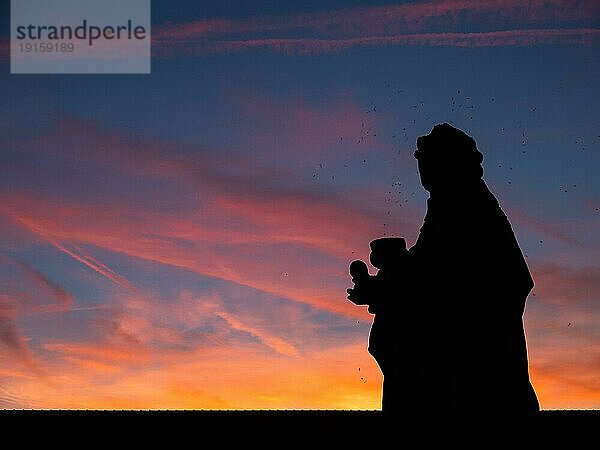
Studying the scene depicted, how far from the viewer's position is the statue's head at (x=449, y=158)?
10562mm

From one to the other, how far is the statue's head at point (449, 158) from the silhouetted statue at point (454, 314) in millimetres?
11

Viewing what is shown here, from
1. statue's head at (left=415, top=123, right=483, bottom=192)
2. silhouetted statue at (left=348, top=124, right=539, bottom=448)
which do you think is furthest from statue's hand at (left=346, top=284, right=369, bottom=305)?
statue's head at (left=415, top=123, right=483, bottom=192)

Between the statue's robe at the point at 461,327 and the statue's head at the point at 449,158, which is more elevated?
the statue's head at the point at 449,158

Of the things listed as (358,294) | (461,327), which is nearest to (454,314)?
(461,327)

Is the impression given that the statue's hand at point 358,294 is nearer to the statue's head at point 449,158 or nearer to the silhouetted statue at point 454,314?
the silhouetted statue at point 454,314

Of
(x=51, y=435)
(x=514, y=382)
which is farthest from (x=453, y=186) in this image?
(x=51, y=435)

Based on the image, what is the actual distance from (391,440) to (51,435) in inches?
942

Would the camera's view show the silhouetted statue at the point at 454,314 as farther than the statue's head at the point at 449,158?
No

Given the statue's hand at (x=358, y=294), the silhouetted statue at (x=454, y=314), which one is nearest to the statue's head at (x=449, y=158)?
the silhouetted statue at (x=454, y=314)

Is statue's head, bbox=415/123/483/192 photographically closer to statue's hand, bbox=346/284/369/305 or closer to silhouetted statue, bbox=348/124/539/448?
silhouetted statue, bbox=348/124/539/448

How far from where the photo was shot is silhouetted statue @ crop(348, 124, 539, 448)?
9.95 metres

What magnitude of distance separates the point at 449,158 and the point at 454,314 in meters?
1.69

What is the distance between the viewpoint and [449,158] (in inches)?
416

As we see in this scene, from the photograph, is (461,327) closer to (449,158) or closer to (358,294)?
(358,294)
